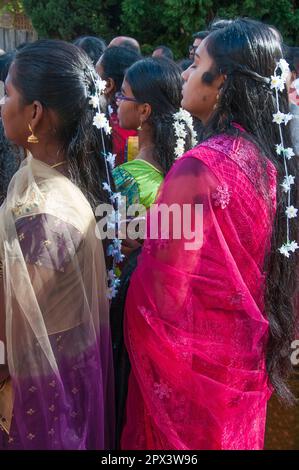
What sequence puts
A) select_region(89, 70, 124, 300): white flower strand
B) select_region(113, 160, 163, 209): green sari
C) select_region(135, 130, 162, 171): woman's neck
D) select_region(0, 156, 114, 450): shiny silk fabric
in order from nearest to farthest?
select_region(0, 156, 114, 450): shiny silk fabric < select_region(89, 70, 124, 300): white flower strand < select_region(113, 160, 163, 209): green sari < select_region(135, 130, 162, 171): woman's neck

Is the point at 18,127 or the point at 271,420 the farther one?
the point at 271,420

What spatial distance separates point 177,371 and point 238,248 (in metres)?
0.40

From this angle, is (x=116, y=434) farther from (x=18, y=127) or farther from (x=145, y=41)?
(x=145, y=41)

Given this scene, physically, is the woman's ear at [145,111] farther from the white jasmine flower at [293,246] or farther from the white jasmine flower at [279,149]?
the white jasmine flower at [293,246]

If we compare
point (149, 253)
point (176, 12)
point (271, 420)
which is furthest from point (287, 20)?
point (149, 253)

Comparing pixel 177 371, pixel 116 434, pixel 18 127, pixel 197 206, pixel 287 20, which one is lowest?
pixel 116 434

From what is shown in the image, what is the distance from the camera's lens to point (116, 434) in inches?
74.8

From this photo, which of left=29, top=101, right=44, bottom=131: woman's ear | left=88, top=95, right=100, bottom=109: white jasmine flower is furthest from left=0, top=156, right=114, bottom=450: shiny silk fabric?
left=88, top=95, right=100, bottom=109: white jasmine flower

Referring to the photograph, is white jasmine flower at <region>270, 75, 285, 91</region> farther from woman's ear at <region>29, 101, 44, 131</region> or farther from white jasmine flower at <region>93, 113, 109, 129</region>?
woman's ear at <region>29, 101, 44, 131</region>

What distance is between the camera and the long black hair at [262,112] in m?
1.74

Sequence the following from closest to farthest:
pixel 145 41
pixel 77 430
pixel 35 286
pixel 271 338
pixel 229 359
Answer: pixel 35 286 < pixel 77 430 < pixel 229 359 < pixel 271 338 < pixel 145 41

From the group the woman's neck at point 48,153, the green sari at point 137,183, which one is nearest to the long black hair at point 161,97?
the green sari at point 137,183

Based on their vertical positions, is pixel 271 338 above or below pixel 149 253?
below

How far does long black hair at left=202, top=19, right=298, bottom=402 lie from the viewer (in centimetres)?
174
